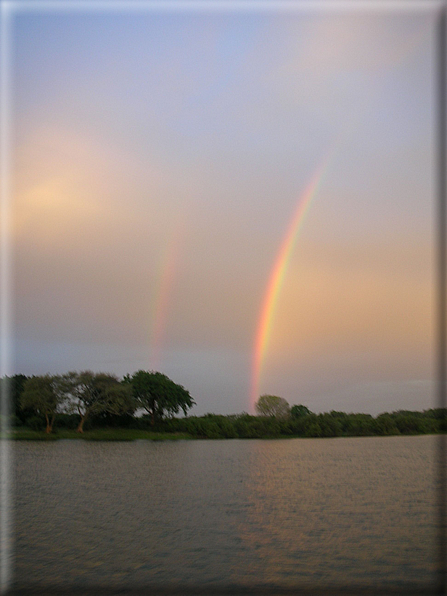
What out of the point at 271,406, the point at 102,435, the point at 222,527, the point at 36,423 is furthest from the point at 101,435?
the point at 222,527

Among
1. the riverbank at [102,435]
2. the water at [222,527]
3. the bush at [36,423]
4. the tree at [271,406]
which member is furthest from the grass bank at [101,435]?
the water at [222,527]

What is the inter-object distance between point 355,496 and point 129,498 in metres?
12.1

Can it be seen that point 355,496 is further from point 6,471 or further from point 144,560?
point 6,471

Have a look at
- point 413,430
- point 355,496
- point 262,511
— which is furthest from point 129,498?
point 413,430

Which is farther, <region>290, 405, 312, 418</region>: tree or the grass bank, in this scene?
<region>290, 405, 312, 418</region>: tree

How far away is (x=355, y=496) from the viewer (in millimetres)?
29984

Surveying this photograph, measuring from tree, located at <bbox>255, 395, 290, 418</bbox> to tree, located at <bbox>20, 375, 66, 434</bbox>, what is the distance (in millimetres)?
33146

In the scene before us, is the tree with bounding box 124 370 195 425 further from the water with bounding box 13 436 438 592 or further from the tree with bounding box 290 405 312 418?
the water with bounding box 13 436 438 592

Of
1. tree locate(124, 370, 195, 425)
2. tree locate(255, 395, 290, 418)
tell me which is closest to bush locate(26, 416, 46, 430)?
tree locate(124, 370, 195, 425)

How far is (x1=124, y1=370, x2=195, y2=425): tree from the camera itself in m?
86.3

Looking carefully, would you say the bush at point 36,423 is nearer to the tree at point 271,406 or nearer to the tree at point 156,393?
the tree at point 156,393

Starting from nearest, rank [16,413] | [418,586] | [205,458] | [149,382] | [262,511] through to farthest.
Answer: [418,586], [262,511], [205,458], [16,413], [149,382]

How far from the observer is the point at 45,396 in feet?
235

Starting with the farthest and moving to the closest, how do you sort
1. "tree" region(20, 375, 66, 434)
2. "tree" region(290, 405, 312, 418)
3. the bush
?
1. "tree" region(290, 405, 312, 418)
2. the bush
3. "tree" region(20, 375, 66, 434)
